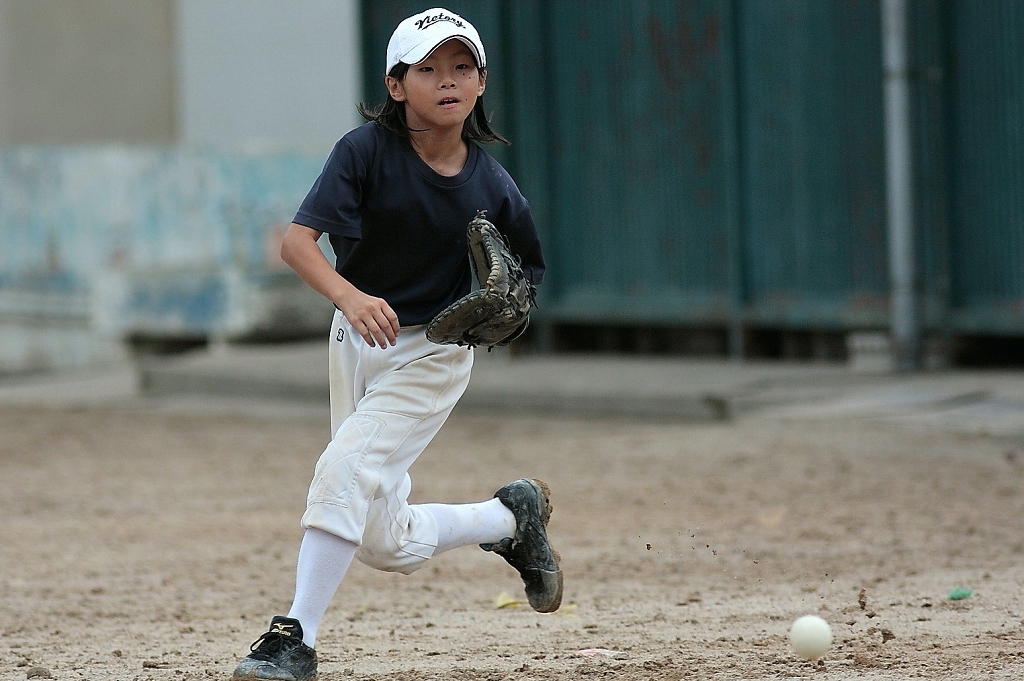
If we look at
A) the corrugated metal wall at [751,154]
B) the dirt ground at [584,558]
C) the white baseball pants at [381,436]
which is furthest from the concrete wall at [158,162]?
the white baseball pants at [381,436]

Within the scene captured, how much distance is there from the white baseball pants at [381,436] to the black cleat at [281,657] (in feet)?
0.87

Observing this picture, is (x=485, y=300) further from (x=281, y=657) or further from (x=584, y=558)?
(x=584, y=558)

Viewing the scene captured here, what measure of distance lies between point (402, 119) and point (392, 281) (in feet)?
1.37

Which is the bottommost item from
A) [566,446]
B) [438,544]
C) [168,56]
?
[566,446]

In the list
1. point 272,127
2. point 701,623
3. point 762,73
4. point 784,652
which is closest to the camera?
point 784,652

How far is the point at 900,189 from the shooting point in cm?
912

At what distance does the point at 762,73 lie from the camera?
33.1ft

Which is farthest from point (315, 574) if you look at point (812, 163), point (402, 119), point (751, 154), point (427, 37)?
point (751, 154)

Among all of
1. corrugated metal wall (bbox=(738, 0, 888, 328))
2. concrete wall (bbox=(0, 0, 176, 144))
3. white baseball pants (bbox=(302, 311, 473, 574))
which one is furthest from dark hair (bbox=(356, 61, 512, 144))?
concrete wall (bbox=(0, 0, 176, 144))

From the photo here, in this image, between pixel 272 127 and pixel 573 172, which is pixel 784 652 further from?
pixel 272 127

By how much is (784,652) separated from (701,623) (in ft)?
1.67

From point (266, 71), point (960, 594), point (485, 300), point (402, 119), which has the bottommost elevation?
point (960, 594)

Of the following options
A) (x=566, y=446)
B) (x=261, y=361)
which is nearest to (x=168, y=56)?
(x=261, y=361)

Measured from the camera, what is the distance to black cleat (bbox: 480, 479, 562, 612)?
13.8 ft
